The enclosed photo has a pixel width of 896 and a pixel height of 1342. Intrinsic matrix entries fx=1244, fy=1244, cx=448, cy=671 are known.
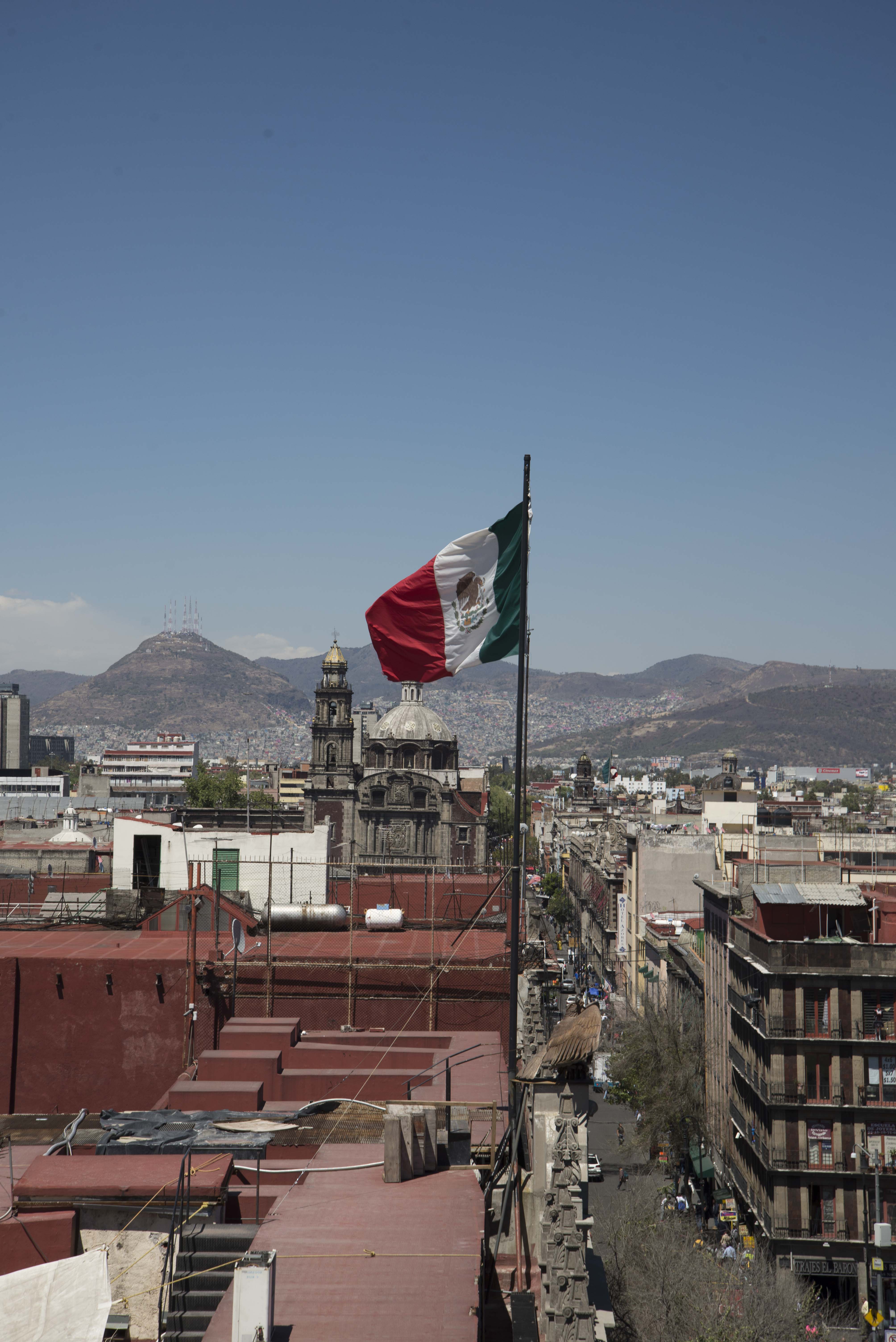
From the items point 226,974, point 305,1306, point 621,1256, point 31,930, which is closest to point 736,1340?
point 621,1256

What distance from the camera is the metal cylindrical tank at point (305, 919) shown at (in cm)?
3031

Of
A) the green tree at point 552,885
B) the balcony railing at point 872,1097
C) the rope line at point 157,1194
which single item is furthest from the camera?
the green tree at point 552,885

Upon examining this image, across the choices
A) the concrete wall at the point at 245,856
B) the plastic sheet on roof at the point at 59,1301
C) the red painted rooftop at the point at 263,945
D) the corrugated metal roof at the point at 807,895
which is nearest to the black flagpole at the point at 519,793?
the plastic sheet on roof at the point at 59,1301

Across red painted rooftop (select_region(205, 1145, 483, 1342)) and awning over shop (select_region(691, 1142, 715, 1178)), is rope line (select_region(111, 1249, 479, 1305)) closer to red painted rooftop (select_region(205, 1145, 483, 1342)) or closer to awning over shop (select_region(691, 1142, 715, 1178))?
red painted rooftop (select_region(205, 1145, 483, 1342))

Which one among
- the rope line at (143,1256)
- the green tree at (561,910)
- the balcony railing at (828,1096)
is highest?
the rope line at (143,1256)

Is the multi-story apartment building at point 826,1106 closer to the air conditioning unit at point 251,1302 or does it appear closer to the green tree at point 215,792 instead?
the air conditioning unit at point 251,1302

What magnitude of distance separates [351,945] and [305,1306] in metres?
15.6

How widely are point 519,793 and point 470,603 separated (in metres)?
2.81

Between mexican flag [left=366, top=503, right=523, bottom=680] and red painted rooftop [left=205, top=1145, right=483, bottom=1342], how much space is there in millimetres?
5171

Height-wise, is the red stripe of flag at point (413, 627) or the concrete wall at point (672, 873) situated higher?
the red stripe of flag at point (413, 627)

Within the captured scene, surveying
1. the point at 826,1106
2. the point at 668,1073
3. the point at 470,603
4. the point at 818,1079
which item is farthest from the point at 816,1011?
the point at 470,603

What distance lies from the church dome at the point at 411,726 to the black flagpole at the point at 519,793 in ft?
282

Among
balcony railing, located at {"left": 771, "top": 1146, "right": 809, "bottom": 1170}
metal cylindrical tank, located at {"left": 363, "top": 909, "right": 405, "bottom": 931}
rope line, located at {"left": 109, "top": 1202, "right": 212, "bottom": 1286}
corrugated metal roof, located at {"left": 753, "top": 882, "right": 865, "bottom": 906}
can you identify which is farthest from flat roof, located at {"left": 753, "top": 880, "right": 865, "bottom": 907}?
rope line, located at {"left": 109, "top": 1202, "right": 212, "bottom": 1286}

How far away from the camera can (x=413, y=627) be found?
1351 centimetres
